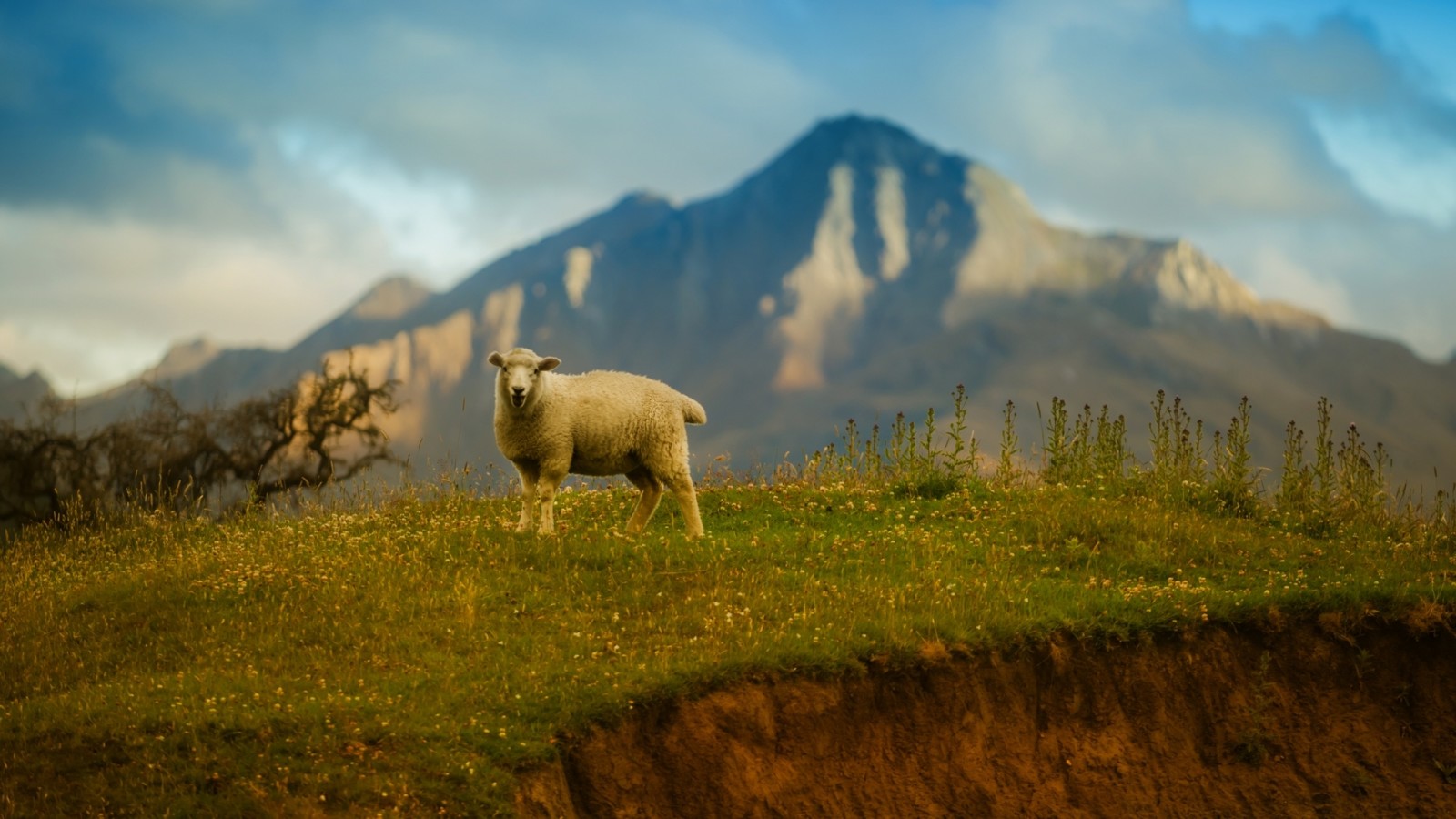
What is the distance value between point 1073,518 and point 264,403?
75.7ft

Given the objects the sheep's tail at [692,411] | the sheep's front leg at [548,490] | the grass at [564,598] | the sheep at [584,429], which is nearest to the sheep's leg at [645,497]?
the sheep at [584,429]

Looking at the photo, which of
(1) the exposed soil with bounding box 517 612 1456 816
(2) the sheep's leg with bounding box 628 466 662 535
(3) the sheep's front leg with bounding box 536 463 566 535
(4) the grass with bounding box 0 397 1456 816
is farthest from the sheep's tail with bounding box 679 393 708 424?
(1) the exposed soil with bounding box 517 612 1456 816

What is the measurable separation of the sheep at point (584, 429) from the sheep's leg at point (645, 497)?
17 cm

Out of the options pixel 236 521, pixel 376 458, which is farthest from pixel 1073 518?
pixel 376 458

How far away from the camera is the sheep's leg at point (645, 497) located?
17.7 m

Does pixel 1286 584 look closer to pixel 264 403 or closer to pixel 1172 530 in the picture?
pixel 1172 530

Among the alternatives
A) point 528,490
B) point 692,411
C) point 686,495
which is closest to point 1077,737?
point 686,495

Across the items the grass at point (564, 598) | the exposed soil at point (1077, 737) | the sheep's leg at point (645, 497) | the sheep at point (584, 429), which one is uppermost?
the sheep at point (584, 429)

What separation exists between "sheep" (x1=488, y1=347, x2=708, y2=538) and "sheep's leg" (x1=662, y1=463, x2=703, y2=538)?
11 millimetres

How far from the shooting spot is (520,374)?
1596 centimetres

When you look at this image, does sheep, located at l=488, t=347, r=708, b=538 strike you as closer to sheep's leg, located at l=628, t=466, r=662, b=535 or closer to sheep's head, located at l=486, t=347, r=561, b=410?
sheep's head, located at l=486, t=347, r=561, b=410

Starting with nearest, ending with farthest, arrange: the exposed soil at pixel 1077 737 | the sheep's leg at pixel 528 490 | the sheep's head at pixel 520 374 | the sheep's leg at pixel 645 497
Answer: the exposed soil at pixel 1077 737, the sheep's head at pixel 520 374, the sheep's leg at pixel 528 490, the sheep's leg at pixel 645 497

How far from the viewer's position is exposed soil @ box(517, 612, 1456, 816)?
12703 mm

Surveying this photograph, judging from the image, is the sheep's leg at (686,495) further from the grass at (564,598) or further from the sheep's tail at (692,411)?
the sheep's tail at (692,411)
